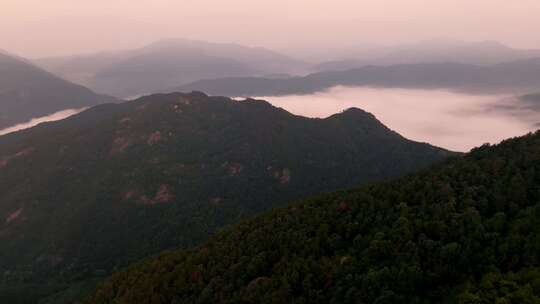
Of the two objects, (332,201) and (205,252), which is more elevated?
(332,201)

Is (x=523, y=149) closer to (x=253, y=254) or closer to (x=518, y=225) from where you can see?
(x=518, y=225)

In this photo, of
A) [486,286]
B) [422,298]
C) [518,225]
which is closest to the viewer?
[486,286]

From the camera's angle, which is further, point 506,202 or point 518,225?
point 506,202

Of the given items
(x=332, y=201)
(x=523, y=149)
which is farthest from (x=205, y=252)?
(x=523, y=149)

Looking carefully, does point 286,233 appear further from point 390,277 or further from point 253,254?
point 390,277

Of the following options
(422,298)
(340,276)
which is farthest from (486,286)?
(340,276)

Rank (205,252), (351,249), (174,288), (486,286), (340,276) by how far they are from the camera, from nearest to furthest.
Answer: (486,286), (340,276), (351,249), (174,288), (205,252)

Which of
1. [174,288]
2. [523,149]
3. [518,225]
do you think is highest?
[523,149]
